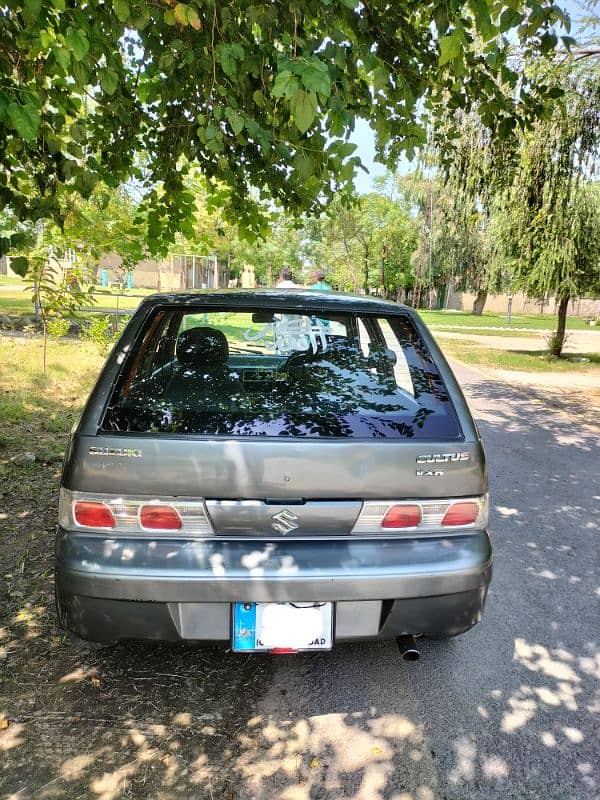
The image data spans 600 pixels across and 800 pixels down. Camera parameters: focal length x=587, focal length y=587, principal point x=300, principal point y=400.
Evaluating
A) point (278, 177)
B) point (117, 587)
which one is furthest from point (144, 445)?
point (278, 177)

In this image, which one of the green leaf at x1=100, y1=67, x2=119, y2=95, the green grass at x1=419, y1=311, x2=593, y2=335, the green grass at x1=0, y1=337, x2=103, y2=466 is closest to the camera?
the green leaf at x1=100, y1=67, x2=119, y2=95

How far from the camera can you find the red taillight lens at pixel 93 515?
217 centimetres

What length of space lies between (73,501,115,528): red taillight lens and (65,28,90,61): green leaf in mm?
1887

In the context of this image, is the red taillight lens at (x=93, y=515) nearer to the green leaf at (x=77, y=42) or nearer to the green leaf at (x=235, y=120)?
the green leaf at (x=77, y=42)

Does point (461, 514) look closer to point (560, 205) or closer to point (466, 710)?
point (466, 710)

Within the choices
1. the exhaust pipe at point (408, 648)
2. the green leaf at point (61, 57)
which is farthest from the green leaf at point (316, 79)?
the exhaust pipe at point (408, 648)

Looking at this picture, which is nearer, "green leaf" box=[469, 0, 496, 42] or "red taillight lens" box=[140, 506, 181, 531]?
"red taillight lens" box=[140, 506, 181, 531]

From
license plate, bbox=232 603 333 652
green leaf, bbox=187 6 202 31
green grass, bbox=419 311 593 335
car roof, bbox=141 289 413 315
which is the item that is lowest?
green grass, bbox=419 311 593 335

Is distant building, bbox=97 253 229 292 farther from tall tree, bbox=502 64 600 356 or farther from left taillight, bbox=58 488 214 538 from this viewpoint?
tall tree, bbox=502 64 600 356

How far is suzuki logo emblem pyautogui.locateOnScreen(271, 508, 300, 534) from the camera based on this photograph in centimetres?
217

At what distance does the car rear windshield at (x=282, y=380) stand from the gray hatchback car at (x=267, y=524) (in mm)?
15

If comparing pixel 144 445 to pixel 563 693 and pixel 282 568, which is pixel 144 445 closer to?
pixel 282 568

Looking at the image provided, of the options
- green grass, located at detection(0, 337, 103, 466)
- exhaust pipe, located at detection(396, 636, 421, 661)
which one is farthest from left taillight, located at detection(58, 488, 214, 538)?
green grass, located at detection(0, 337, 103, 466)

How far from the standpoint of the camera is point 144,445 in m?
2.14
